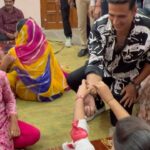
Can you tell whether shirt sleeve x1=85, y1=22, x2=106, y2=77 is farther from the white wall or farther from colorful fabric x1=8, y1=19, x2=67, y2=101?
the white wall

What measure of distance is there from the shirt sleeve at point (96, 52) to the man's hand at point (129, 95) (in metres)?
0.28

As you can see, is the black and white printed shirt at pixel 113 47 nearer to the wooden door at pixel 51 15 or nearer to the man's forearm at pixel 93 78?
the man's forearm at pixel 93 78

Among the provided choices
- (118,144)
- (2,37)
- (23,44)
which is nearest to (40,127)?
(23,44)

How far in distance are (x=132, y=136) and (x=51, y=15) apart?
462cm

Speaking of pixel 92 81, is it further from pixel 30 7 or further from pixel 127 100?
pixel 30 7

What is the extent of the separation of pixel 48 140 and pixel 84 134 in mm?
898

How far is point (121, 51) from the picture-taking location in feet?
6.56

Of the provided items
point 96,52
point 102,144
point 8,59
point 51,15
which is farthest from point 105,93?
point 51,15

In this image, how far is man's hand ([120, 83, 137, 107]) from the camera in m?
2.09

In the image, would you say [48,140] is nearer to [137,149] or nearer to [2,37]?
[137,149]

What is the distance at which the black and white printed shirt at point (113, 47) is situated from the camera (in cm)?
189

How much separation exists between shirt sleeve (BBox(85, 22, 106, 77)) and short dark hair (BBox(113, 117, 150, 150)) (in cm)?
90

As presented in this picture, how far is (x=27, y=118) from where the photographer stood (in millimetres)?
2436

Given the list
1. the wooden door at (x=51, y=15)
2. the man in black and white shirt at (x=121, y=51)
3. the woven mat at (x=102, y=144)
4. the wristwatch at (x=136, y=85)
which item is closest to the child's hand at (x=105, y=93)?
the man in black and white shirt at (x=121, y=51)
